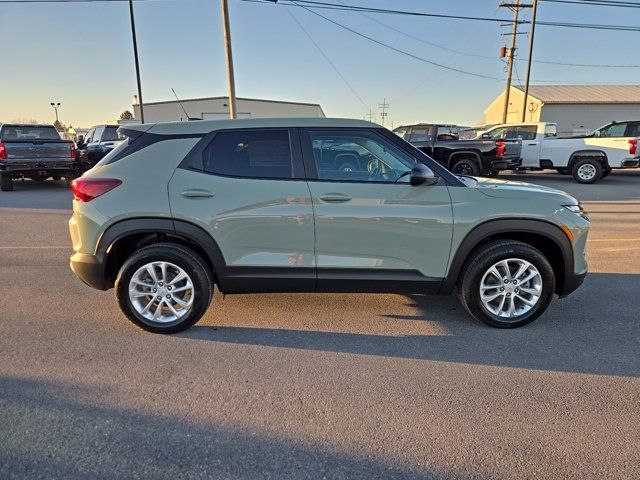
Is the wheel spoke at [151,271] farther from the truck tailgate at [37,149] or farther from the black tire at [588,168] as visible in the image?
the black tire at [588,168]

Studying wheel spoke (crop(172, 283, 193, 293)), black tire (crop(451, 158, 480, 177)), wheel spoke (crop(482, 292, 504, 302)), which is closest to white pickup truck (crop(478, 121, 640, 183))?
black tire (crop(451, 158, 480, 177))

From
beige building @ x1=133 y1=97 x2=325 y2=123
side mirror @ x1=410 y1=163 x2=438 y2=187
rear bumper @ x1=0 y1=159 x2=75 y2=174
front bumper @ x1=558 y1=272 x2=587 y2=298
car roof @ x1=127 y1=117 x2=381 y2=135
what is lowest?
front bumper @ x1=558 y1=272 x2=587 y2=298

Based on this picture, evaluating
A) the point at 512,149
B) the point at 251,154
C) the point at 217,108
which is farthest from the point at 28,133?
the point at 217,108

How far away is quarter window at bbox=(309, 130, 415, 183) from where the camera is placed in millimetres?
3596

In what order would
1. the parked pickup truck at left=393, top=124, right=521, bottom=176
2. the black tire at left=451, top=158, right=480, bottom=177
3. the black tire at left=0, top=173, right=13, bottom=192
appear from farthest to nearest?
the black tire at left=451, top=158, right=480, bottom=177 < the parked pickup truck at left=393, top=124, right=521, bottom=176 < the black tire at left=0, top=173, right=13, bottom=192

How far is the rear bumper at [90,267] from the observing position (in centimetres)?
355

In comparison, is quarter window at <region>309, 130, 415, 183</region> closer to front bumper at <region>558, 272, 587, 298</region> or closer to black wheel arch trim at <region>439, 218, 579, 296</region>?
black wheel arch trim at <region>439, 218, 579, 296</region>

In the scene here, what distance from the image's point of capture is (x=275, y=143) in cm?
362

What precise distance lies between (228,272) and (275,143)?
115 cm

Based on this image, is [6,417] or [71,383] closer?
[6,417]

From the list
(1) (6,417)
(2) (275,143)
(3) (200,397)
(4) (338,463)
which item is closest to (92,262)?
(1) (6,417)

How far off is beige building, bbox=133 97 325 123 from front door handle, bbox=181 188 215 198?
35.9 m

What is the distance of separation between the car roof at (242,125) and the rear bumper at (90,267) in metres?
1.16

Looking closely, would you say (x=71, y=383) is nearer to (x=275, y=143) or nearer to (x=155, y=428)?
(x=155, y=428)
